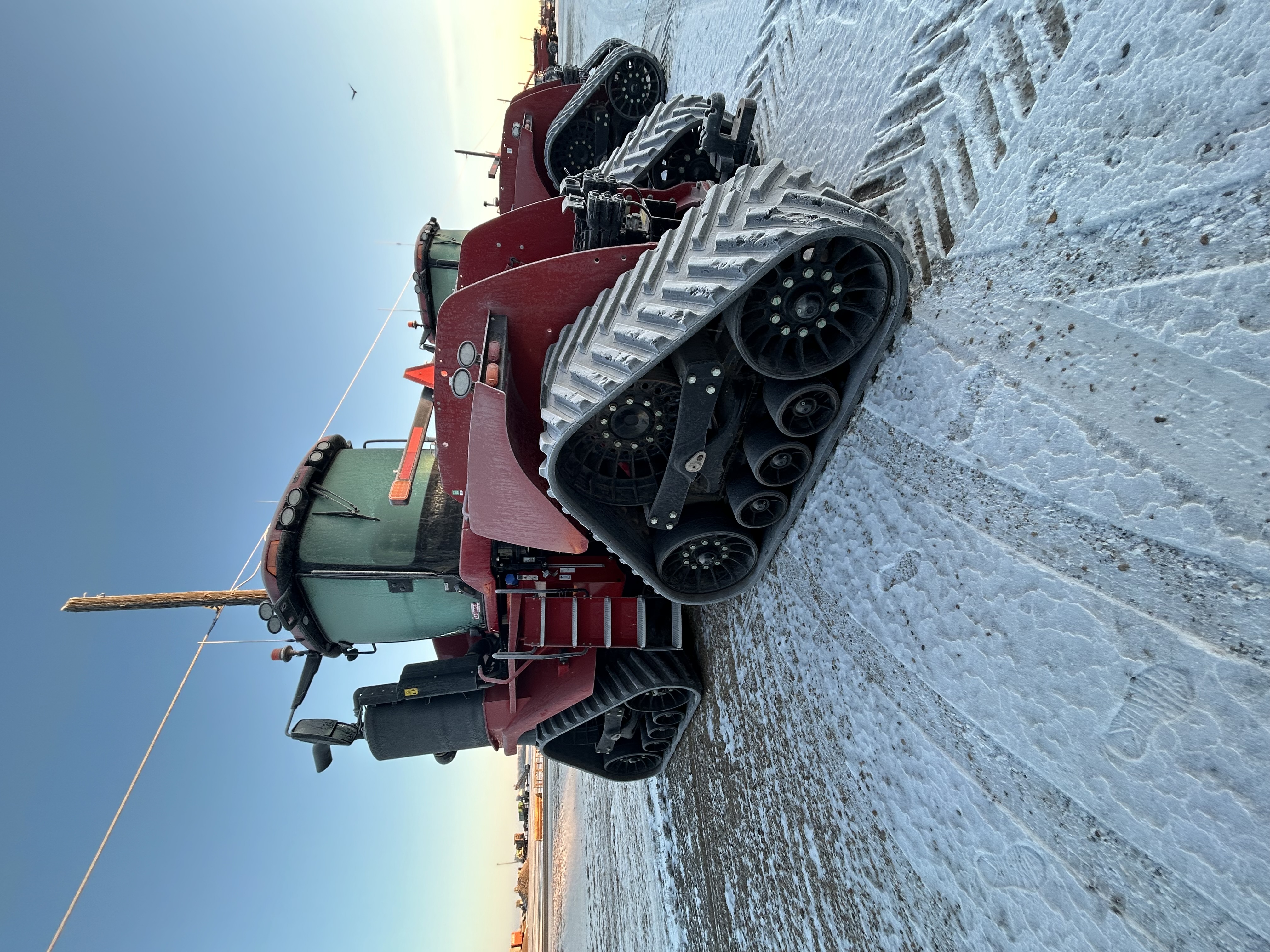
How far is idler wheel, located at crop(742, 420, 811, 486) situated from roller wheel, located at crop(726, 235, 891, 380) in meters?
0.44

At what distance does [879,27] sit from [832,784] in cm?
440

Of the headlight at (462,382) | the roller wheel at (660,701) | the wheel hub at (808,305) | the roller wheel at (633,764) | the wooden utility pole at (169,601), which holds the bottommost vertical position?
the roller wheel at (633,764)

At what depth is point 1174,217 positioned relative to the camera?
68.4 inches

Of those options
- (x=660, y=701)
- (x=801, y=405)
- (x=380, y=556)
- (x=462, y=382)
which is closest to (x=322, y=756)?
(x=380, y=556)

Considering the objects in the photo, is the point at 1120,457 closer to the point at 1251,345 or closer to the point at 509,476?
the point at 1251,345

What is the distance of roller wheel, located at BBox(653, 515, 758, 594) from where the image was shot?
11.9 ft

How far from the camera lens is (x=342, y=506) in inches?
179

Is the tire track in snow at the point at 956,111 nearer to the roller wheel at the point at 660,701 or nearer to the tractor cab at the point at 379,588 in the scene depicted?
the tractor cab at the point at 379,588

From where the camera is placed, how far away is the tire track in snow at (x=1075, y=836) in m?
1.67

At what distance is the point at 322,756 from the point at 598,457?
151 inches

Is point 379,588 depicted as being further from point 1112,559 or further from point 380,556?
point 1112,559

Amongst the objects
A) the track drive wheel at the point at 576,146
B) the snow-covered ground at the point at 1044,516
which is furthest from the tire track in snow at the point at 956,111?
the track drive wheel at the point at 576,146

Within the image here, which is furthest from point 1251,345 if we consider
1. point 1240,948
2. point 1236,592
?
point 1240,948

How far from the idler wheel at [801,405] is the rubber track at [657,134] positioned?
305 cm
